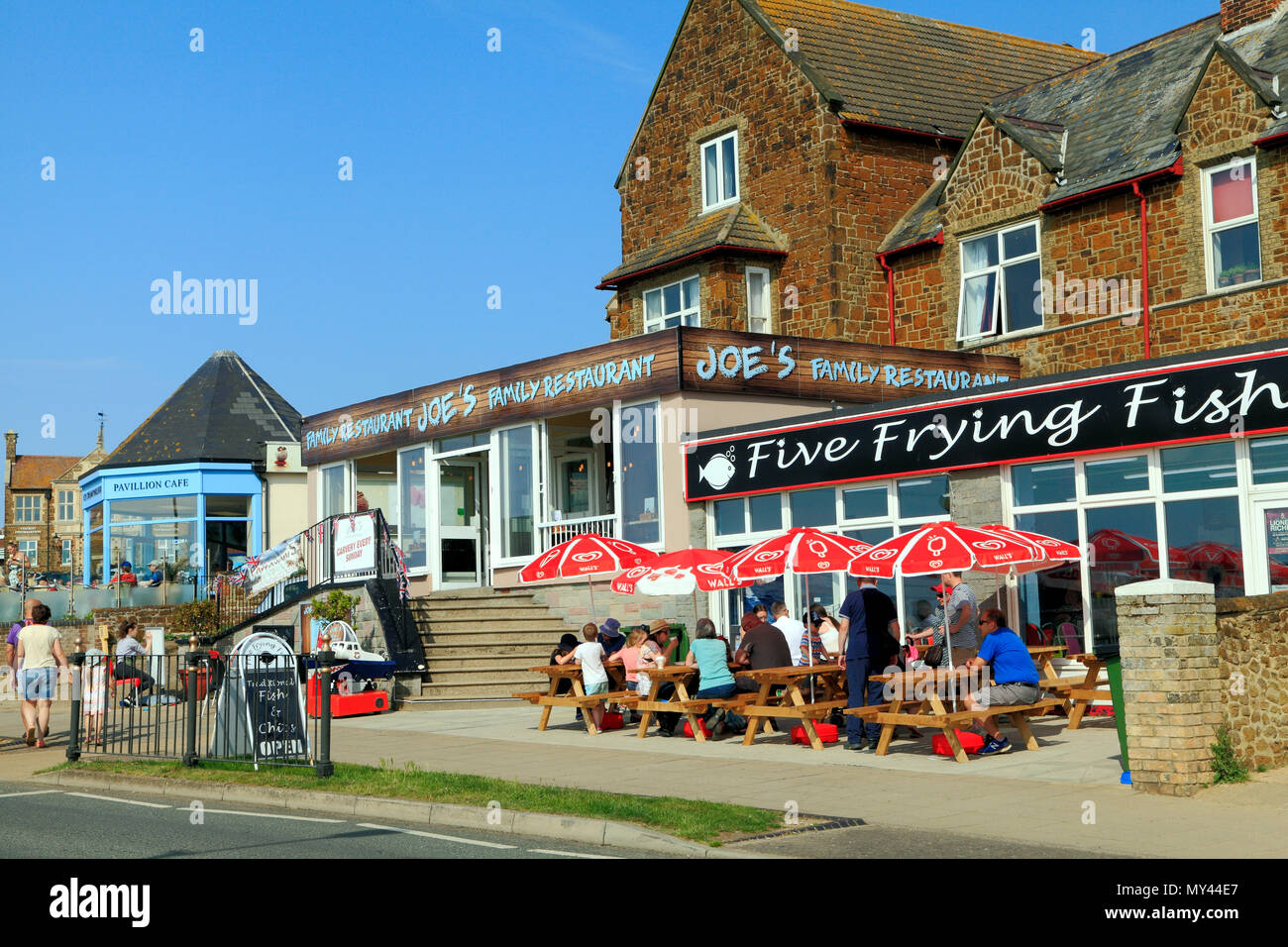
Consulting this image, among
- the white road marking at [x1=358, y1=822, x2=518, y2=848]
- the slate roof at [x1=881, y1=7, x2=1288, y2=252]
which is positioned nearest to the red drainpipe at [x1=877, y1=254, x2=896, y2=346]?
the slate roof at [x1=881, y1=7, x2=1288, y2=252]

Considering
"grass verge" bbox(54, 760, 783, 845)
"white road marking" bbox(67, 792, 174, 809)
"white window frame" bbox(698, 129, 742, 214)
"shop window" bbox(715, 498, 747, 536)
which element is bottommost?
"white road marking" bbox(67, 792, 174, 809)

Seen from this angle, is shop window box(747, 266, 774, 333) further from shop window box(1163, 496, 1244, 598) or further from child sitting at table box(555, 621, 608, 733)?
child sitting at table box(555, 621, 608, 733)

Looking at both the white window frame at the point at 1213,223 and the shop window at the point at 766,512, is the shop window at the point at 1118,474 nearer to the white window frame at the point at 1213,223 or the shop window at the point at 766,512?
the shop window at the point at 766,512

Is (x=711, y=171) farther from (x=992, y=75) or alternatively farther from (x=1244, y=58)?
(x=1244, y=58)

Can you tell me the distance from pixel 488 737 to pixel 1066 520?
8.18 meters

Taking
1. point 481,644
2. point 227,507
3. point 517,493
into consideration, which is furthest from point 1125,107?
point 227,507

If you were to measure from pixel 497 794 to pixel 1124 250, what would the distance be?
16.6 meters

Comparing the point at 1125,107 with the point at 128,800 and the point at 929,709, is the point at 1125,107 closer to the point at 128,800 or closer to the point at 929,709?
the point at 929,709

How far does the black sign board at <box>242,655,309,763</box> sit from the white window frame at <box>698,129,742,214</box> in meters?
18.5

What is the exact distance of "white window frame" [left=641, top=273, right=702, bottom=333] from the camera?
2869cm

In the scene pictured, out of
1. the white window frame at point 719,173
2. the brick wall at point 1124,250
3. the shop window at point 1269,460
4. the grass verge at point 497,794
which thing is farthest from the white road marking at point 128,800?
the white window frame at point 719,173

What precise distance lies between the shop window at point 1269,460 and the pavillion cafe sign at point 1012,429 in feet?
0.99

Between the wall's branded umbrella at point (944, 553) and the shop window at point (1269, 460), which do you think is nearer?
the wall's branded umbrella at point (944, 553)

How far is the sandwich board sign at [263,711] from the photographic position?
A: 13.8 meters
